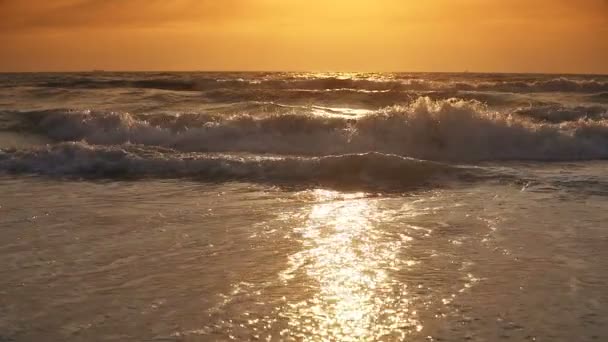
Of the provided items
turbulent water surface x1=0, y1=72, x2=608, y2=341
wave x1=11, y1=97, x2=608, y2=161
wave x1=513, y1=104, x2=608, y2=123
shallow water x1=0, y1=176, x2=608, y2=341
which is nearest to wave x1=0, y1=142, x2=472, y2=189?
turbulent water surface x1=0, y1=72, x2=608, y2=341

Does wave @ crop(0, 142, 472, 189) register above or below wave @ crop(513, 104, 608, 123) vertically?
below

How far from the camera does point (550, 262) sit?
15.4 ft

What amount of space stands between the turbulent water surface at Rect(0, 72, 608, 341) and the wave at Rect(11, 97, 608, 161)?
0.07 metres

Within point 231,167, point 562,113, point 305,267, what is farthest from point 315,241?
point 562,113

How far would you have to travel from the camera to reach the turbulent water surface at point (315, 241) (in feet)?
11.8

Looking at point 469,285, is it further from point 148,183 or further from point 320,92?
point 320,92

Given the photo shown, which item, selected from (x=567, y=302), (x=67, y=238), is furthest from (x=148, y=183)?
(x=567, y=302)

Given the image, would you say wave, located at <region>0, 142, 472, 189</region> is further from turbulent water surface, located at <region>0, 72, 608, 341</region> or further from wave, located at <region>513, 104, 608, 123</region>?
wave, located at <region>513, 104, 608, 123</region>

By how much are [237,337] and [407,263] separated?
1604mm

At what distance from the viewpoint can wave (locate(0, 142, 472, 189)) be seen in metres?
8.52

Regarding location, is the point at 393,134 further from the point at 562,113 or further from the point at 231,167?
the point at 562,113

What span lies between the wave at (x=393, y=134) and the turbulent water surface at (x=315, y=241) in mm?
71

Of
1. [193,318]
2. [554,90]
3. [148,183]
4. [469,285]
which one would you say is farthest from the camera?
[554,90]

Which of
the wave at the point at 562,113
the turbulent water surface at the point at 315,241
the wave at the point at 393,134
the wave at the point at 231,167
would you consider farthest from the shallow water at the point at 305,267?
the wave at the point at 562,113
